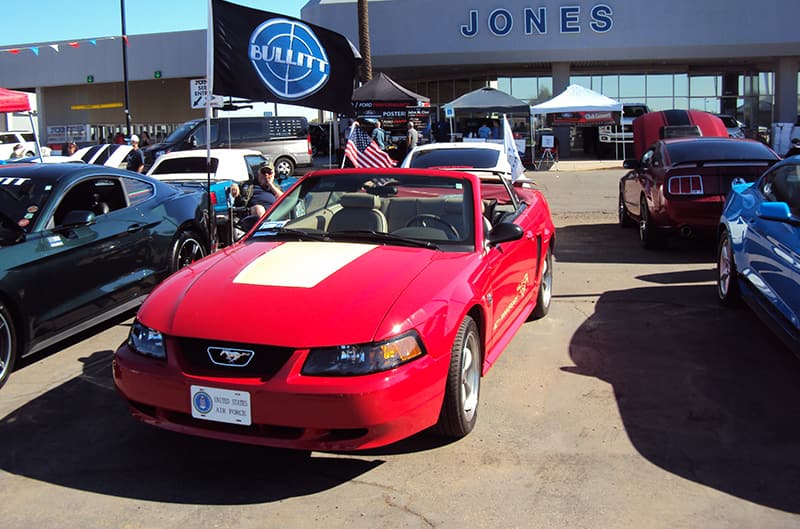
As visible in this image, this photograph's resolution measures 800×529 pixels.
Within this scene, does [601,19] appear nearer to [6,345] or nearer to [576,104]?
[576,104]

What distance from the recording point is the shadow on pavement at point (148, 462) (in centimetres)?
359

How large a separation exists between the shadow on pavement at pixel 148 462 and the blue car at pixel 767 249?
118 inches

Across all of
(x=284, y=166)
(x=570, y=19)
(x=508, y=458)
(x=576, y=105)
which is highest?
(x=570, y=19)

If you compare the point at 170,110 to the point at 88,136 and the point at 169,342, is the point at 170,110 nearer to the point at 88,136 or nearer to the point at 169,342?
the point at 88,136

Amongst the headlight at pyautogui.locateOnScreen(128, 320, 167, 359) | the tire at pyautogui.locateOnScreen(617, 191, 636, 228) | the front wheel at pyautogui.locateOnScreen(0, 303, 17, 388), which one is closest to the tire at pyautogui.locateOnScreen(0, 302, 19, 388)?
the front wheel at pyautogui.locateOnScreen(0, 303, 17, 388)

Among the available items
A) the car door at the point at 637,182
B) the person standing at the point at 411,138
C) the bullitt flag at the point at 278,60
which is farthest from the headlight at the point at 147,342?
the person standing at the point at 411,138

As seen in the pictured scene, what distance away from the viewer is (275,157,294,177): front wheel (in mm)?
21938

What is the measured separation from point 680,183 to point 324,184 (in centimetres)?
538

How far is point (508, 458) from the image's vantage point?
3.91m

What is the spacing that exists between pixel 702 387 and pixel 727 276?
2201 millimetres

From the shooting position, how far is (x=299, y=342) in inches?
134

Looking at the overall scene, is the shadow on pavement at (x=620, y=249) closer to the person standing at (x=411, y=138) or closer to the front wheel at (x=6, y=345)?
the front wheel at (x=6, y=345)

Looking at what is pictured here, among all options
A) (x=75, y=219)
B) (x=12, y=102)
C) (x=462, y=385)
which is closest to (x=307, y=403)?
(x=462, y=385)

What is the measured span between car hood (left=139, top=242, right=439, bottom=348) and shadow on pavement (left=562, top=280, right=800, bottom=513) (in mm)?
1653
